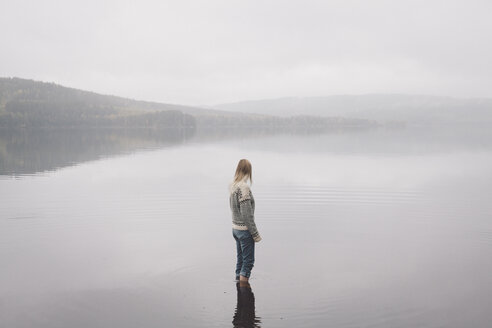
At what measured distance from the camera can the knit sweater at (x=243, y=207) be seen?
9.35m

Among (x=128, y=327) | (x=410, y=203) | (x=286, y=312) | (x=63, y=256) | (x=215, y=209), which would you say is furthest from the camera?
(x=410, y=203)

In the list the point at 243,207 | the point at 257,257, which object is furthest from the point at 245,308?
the point at 257,257

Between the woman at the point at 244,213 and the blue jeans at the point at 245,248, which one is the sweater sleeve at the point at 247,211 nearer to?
the woman at the point at 244,213

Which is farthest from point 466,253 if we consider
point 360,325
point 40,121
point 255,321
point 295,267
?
point 40,121

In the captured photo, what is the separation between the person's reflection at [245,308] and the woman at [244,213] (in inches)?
8.4

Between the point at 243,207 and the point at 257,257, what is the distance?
3336 mm

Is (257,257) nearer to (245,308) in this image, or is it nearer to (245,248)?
(245,248)

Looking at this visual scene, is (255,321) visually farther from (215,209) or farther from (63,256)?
(215,209)

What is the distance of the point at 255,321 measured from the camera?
8.42 m

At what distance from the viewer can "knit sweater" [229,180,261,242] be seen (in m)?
9.35

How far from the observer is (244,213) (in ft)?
30.9

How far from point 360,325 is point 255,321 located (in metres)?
1.90

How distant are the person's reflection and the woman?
0.21 metres

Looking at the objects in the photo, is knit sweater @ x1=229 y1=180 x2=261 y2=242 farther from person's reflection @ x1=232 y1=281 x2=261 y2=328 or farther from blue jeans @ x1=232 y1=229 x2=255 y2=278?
person's reflection @ x1=232 y1=281 x2=261 y2=328
